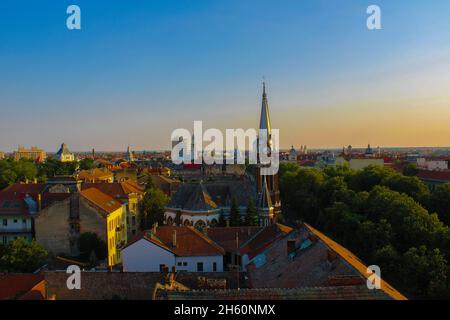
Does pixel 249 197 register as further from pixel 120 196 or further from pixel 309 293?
pixel 309 293

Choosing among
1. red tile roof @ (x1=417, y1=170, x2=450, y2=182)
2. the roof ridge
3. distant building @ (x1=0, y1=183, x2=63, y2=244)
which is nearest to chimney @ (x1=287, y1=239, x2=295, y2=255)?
the roof ridge

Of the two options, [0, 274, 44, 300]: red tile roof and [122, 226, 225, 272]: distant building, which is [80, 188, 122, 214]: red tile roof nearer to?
[122, 226, 225, 272]: distant building

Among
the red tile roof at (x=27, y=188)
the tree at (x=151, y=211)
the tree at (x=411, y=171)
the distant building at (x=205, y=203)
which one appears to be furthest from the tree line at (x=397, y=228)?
the red tile roof at (x=27, y=188)

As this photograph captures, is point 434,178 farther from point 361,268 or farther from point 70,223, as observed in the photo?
point 70,223

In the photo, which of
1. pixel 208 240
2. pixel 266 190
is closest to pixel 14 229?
pixel 208 240

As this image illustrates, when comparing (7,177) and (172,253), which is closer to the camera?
(172,253)

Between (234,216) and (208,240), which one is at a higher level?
(234,216)
